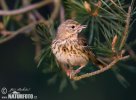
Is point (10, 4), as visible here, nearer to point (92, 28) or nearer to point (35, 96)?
point (35, 96)

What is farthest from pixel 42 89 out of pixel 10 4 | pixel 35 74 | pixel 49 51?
pixel 49 51

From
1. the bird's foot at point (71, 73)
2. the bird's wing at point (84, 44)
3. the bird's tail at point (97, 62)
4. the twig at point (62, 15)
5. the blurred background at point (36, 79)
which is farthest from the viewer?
the blurred background at point (36, 79)

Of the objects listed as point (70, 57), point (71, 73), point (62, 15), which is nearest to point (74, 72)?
point (71, 73)

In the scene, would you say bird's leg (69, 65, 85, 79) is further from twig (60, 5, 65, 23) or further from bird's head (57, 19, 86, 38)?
twig (60, 5, 65, 23)

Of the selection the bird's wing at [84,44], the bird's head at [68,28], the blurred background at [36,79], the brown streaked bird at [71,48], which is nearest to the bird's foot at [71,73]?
the brown streaked bird at [71,48]

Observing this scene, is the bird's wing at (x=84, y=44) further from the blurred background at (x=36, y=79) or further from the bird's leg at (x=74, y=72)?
the blurred background at (x=36, y=79)

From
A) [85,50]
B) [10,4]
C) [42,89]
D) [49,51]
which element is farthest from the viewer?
[42,89]

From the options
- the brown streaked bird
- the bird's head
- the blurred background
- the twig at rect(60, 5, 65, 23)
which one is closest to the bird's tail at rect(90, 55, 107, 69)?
the brown streaked bird

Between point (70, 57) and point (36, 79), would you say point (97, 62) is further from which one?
point (36, 79)
